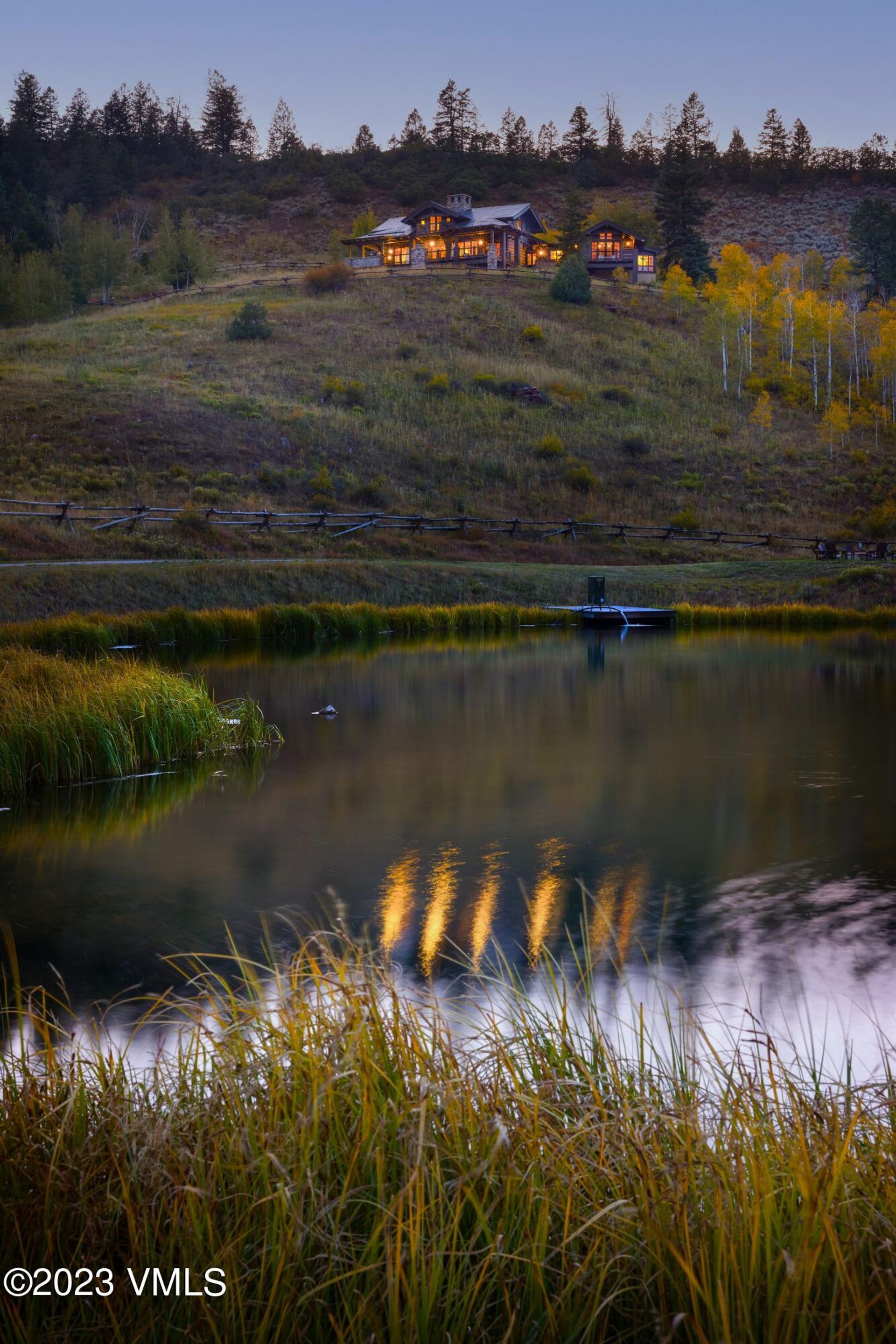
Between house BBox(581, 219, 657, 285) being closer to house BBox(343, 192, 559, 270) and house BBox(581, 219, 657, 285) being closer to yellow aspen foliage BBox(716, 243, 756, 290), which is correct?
house BBox(343, 192, 559, 270)

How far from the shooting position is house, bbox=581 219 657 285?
366 ft

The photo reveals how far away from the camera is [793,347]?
94.7m

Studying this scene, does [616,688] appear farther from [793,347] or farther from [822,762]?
[793,347]

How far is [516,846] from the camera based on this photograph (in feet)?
39.7

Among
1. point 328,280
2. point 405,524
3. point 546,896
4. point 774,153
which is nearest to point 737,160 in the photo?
point 774,153

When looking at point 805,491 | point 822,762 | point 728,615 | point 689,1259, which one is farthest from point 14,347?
point 689,1259

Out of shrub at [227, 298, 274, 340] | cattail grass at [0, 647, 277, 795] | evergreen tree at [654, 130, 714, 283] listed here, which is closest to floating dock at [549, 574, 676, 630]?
cattail grass at [0, 647, 277, 795]

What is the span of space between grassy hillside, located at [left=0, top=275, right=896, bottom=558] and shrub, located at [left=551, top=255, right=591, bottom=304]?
2138 mm

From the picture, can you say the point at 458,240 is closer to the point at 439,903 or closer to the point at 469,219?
the point at 469,219

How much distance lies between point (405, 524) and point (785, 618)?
18521 mm

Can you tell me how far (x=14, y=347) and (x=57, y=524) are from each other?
38154 millimetres

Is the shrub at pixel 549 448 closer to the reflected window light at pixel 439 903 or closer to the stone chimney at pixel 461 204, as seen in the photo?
the reflected window light at pixel 439 903

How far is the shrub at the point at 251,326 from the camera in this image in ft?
252

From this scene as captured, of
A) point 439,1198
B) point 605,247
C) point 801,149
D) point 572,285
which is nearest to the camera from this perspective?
point 439,1198
